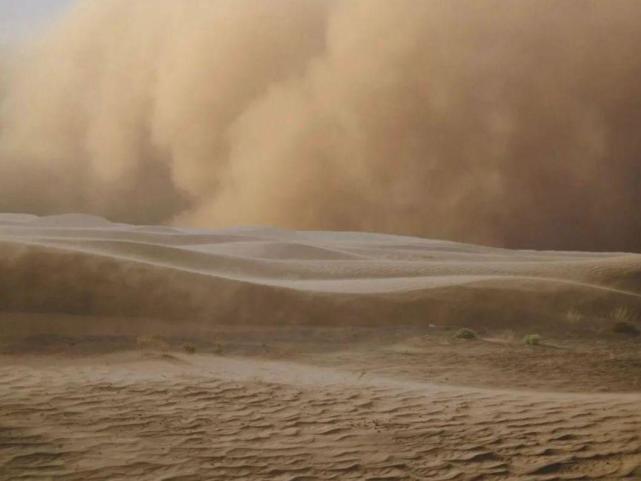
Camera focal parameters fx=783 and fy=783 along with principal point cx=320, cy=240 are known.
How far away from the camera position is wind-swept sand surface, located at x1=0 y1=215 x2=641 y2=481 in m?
4.05

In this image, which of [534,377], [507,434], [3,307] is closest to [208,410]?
[507,434]

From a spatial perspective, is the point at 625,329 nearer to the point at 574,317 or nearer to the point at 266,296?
the point at 574,317

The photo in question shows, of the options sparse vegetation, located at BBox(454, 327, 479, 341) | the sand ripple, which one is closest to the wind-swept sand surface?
the sand ripple

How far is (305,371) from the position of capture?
661 centimetres

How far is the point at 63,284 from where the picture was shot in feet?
32.5

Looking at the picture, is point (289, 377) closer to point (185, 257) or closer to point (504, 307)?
point (504, 307)

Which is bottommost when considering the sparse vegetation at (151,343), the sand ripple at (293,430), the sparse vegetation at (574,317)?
the sand ripple at (293,430)

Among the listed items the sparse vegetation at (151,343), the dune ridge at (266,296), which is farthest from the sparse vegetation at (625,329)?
the sparse vegetation at (151,343)

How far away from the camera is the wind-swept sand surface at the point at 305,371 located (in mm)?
4055

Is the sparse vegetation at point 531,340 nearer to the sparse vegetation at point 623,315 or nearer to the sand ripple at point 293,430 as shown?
the sparse vegetation at point 623,315

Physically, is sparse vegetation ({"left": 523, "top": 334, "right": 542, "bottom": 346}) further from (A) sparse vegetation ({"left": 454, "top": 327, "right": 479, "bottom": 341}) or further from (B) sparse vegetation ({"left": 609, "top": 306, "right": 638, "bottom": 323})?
(B) sparse vegetation ({"left": 609, "top": 306, "right": 638, "bottom": 323})

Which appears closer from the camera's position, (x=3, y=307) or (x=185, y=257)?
(x=3, y=307)

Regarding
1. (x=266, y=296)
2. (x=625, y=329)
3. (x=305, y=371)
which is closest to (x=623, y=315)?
(x=625, y=329)

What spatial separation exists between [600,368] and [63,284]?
254 inches
